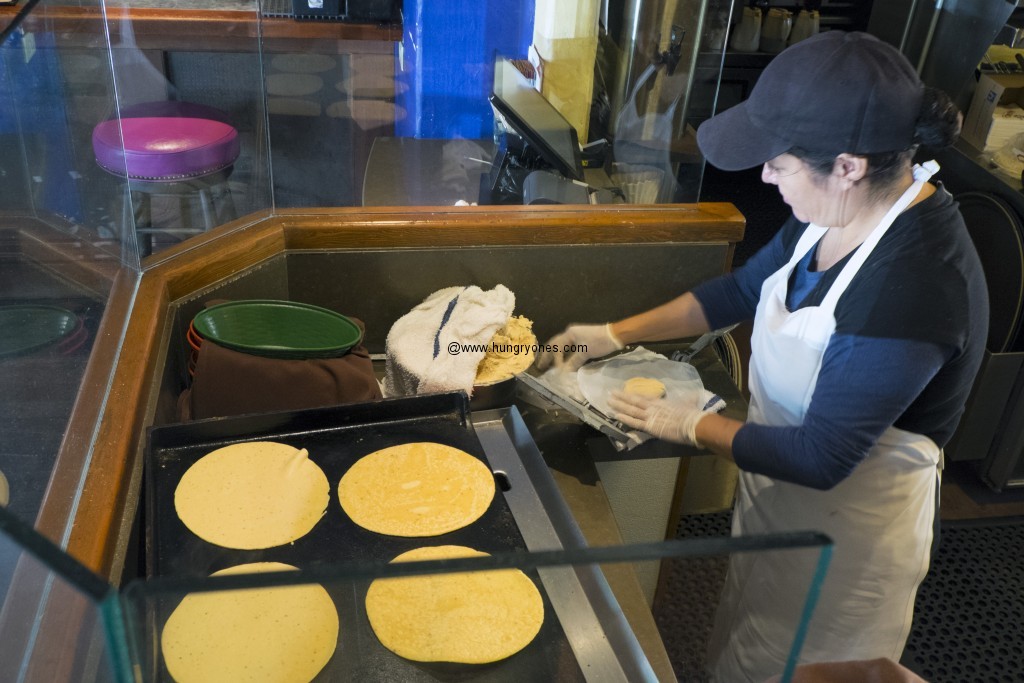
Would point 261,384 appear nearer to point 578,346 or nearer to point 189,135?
point 578,346

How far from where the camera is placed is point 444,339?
1.67 meters

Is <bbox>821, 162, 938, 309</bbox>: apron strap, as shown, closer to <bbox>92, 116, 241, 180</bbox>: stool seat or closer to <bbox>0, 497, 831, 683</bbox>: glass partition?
<bbox>0, 497, 831, 683</bbox>: glass partition

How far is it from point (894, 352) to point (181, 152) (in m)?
1.51

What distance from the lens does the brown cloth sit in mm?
1423

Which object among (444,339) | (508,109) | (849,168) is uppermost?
(849,168)

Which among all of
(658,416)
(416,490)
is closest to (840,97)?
(658,416)

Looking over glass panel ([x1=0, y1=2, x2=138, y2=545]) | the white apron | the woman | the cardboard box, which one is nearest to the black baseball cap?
the woman

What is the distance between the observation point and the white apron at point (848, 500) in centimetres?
141

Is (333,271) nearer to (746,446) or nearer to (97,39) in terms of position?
(97,39)

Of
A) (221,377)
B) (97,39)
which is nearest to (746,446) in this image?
(221,377)

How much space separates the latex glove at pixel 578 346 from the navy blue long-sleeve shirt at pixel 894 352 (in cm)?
46

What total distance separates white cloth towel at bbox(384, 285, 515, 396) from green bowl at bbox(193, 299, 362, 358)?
0.12 metres

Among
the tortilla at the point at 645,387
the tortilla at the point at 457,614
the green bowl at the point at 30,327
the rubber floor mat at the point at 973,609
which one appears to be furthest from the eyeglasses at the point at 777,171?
the rubber floor mat at the point at 973,609

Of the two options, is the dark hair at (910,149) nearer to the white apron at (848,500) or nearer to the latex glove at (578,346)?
the white apron at (848,500)
